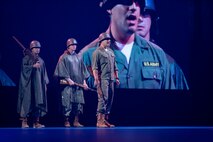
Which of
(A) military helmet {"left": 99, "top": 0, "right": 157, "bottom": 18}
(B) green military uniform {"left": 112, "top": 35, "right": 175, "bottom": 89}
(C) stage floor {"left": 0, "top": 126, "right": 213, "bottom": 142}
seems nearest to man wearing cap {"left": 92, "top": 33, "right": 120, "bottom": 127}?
(B) green military uniform {"left": 112, "top": 35, "right": 175, "bottom": 89}

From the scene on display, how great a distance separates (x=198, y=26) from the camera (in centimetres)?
970

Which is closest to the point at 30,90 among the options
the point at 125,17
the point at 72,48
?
the point at 72,48

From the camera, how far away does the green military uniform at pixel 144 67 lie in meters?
8.84

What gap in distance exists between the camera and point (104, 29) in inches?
350

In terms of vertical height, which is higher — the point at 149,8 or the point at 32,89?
the point at 149,8

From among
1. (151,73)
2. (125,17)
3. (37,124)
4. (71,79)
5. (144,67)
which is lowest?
(37,124)

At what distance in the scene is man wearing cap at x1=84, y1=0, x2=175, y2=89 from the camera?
8.88m

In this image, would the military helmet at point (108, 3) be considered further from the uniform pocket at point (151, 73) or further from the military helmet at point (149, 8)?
the uniform pocket at point (151, 73)

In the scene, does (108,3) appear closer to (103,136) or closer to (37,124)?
(37,124)

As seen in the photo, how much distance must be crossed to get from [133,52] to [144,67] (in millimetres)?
425

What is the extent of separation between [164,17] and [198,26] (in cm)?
97

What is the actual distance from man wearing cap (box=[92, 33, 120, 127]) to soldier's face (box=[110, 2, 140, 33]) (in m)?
0.92

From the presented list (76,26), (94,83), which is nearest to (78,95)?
(94,83)

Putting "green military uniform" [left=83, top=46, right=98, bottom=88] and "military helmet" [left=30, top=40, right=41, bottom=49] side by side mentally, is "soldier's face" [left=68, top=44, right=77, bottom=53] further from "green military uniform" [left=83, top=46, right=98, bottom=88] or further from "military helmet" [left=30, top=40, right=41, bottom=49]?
"military helmet" [left=30, top=40, right=41, bottom=49]
